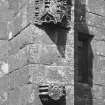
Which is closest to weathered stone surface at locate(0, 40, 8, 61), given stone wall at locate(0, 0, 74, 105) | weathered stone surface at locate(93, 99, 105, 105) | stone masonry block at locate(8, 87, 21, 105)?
stone wall at locate(0, 0, 74, 105)

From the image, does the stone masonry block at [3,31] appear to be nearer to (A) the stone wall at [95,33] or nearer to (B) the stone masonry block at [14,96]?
(B) the stone masonry block at [14,96]

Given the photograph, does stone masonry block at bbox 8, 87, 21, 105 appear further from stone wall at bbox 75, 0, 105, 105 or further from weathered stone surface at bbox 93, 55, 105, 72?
weathered stone surface at bbox 93, 55, 105, 72

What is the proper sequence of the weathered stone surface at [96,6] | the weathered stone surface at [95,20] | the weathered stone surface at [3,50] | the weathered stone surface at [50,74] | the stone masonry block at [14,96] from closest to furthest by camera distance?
the weathered stone surface at [50,74] → the stone masonry block at [14,96] → the weathered stone surface at [3,50] → the weathered stone surface at [95,20] → the weathered stone surface at [96,6]

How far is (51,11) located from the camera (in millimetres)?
7270

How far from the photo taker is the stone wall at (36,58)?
7.20m

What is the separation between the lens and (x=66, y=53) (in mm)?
7426

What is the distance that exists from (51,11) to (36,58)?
0.85 metres

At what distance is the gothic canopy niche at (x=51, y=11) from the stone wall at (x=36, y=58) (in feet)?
0.43

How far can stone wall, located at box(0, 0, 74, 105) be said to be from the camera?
7.20m

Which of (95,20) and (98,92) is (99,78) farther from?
(95,20)

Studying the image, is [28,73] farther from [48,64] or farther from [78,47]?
[78,47]

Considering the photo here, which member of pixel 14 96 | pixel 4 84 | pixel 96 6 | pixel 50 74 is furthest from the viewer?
pixel 96 6

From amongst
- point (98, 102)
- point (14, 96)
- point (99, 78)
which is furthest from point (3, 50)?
point (98, 102)

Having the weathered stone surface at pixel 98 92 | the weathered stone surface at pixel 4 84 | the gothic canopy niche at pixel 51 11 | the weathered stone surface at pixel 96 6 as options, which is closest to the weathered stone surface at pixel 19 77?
the weathered stone surface at pixel 4 84
